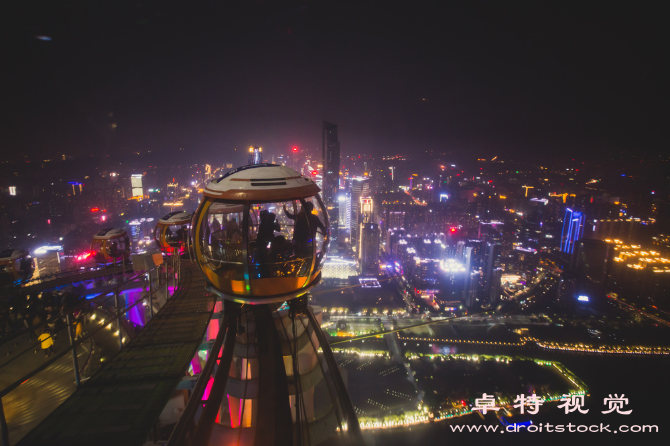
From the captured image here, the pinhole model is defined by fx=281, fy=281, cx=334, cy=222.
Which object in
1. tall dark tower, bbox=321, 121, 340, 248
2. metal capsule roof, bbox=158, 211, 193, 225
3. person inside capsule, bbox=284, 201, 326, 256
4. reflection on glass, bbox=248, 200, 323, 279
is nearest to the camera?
reflection on glass, bbox=248, 200, 323, 279

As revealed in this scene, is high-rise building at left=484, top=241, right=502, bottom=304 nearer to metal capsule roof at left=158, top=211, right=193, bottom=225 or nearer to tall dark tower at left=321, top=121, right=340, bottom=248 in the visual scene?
tall dark tower at left=321, top=121, right=340, bottom=248

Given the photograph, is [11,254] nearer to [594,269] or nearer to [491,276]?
[491,276]

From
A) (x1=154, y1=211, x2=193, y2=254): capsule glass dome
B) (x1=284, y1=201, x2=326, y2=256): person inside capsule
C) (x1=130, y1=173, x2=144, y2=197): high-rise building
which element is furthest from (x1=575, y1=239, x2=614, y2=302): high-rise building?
(x1=130, y1=173, x2=144, y2=197): high-rise building

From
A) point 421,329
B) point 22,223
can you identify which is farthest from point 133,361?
point 421,329

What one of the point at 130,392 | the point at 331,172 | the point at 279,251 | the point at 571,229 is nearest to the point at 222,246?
the point at 279,251

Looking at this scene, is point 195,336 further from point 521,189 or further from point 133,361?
point 521,189

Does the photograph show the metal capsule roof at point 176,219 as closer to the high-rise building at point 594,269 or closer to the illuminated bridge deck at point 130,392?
the illuminated bridge deck at point 130,392
